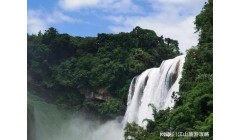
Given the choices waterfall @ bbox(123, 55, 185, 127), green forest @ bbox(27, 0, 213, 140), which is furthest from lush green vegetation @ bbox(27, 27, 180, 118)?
waterfall @ bbox(123, 55, 185, 127)

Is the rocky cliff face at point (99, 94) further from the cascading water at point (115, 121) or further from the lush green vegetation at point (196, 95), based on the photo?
→ the lush green vegetation at point (196, 95)

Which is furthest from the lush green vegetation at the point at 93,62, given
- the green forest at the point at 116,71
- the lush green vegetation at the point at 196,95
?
the lush green vegetation at the point at 196,95

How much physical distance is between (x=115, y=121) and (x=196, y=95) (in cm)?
422

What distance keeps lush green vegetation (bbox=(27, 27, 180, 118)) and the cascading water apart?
25cm

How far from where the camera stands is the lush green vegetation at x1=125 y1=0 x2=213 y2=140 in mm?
9766

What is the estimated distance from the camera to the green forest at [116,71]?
34.6ft

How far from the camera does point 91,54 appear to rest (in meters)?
13.6

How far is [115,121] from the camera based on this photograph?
1447 centimetres

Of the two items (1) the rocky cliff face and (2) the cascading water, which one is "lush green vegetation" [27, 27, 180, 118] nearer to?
(1) the rocky cliff face

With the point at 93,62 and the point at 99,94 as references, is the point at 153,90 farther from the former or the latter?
the point at 99,94

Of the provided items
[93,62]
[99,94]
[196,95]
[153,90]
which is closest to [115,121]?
[99,94]
